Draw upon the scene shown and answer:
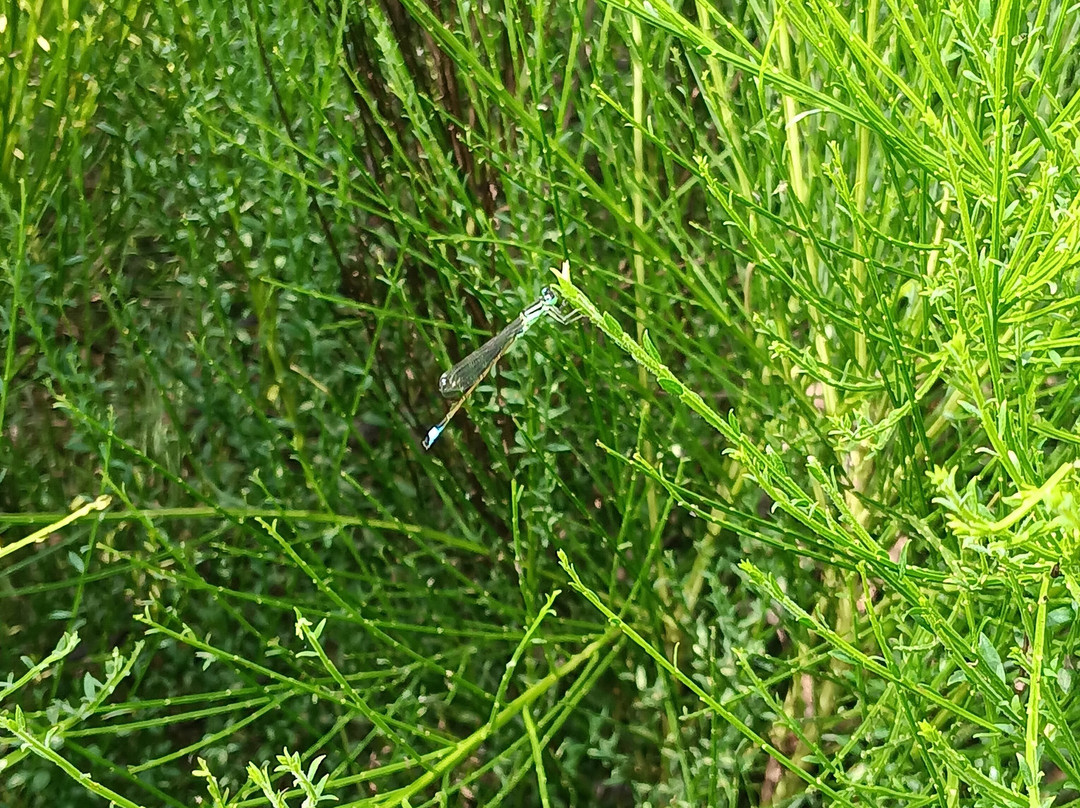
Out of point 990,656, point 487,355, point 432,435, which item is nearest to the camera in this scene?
point 990,656

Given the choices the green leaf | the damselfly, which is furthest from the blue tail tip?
the green leaf

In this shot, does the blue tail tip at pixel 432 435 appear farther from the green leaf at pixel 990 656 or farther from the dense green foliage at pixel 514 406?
the green leaf at pixel 990 656

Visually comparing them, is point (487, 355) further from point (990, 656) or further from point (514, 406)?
point (990, 656)

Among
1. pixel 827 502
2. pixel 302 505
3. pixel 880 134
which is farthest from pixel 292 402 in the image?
A: pixel 880 134

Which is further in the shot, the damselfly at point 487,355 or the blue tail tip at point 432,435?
the blue tail tip at point 432,435

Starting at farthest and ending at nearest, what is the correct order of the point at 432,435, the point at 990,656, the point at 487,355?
the point at 432,435 → the point at 487,355 → the point at 990,656

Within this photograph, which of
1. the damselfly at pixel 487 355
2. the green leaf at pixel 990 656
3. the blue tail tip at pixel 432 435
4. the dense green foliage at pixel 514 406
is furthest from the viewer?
the blue tail tip at pixel 432 435

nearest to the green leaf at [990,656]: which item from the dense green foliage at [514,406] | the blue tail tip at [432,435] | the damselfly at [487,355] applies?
the dense green foliage at [514,406]

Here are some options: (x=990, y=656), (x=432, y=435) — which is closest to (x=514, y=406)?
(x=432, y=435)
